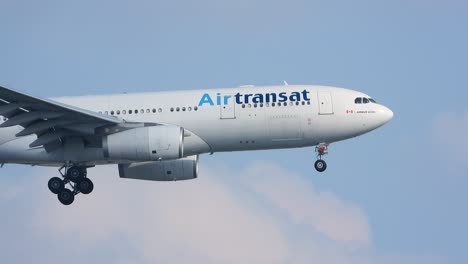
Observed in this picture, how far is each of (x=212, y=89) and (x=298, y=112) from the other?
14.9ft

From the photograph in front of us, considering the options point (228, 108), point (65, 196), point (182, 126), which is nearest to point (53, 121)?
point (65, 196)

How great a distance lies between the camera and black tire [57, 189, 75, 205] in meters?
67.0

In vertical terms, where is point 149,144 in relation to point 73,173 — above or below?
above

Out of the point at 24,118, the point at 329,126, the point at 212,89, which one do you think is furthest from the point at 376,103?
the point at 24,118

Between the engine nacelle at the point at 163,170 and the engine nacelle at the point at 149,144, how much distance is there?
16.6ft

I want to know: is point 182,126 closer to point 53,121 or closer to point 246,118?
point 246,118

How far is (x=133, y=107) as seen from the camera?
67.4 m

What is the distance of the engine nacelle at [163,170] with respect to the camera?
6956 centimetres

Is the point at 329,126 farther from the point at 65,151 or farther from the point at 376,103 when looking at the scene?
the point at 65,151

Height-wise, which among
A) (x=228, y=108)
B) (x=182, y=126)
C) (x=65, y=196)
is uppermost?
(x=228, y=108)

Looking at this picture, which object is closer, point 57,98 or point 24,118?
point 24,118

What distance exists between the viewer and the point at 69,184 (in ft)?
221

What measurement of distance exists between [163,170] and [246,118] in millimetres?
6384

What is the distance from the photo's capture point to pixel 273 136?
217 ft
